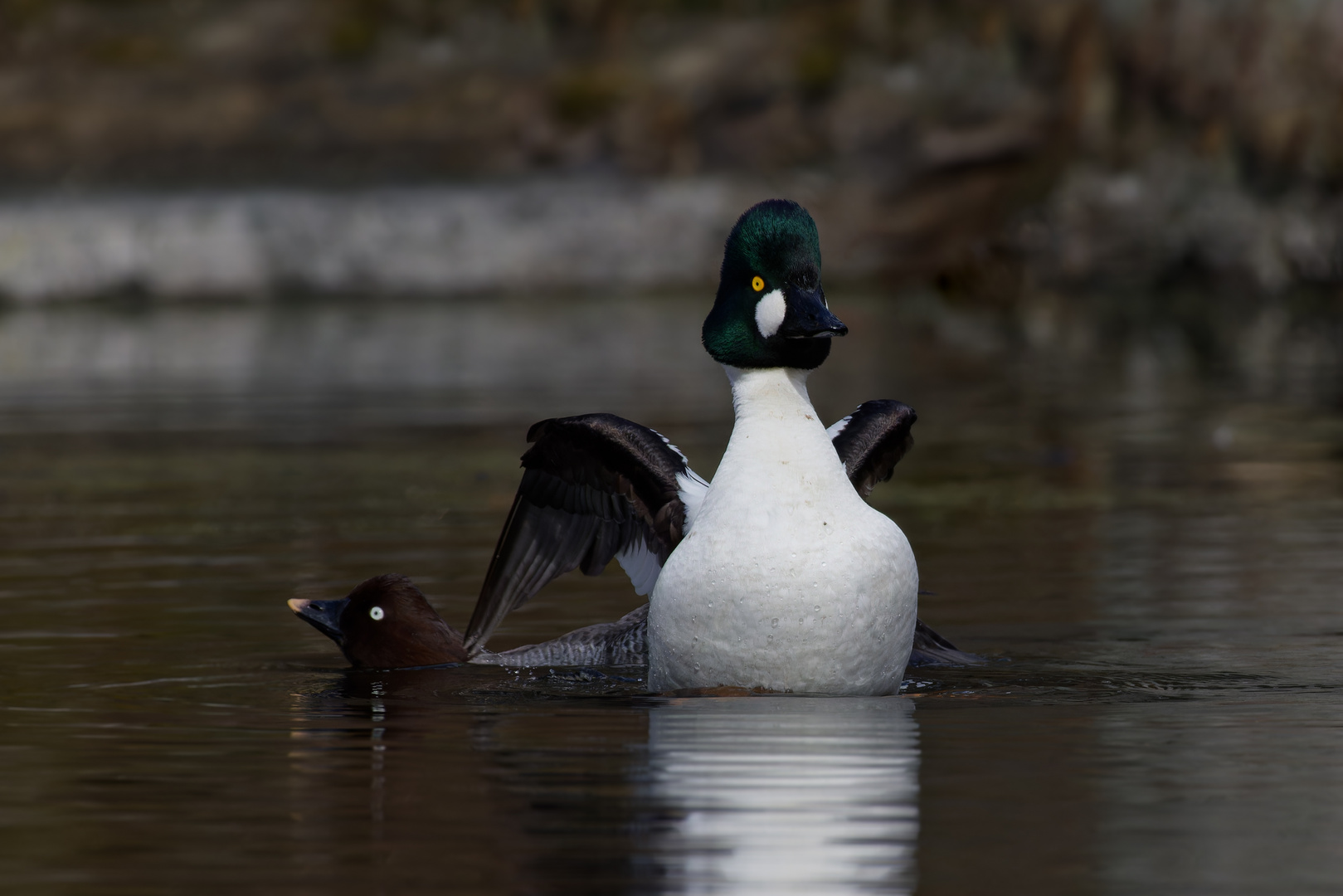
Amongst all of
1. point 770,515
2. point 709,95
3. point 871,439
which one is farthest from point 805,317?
Answer: point 709,95

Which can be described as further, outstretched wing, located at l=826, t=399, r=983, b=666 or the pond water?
outstretched wing, located at l=826, t=399, r=983, b=666

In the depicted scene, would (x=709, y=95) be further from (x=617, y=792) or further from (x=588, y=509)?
(x=617, y=792)

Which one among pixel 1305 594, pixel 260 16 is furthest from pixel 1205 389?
pixel 260 16

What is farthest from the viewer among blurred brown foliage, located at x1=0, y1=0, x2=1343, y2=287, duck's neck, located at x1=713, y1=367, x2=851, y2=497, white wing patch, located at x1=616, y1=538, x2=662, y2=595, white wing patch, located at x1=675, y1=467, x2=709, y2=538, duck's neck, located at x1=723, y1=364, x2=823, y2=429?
blurred brown foliage, located at x1=0, y1=0, x2=1343, y2=287

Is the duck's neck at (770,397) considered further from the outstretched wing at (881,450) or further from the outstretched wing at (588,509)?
the outstretched wing at (881,450)

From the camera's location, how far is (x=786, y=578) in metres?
6.00

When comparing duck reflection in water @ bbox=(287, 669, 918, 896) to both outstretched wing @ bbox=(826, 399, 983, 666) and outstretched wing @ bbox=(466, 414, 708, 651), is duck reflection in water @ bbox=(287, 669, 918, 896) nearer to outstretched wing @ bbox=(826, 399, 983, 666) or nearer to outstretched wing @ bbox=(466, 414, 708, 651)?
outstretched wing @ bbox=(466, 414, 708, 651)

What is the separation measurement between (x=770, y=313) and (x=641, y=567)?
134 cm

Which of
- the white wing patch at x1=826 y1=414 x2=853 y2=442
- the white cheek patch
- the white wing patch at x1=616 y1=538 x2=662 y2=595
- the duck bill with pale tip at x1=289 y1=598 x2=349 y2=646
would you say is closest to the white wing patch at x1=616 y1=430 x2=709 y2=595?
the white wing patch at x1=616 y1=538 x2=662 y2=595

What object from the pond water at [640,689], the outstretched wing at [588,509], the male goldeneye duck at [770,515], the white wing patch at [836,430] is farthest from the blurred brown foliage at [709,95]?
the male goldeneye duck at [770,515]

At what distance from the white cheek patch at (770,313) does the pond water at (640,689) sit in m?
1.09

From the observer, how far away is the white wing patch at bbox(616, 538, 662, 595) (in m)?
7.29

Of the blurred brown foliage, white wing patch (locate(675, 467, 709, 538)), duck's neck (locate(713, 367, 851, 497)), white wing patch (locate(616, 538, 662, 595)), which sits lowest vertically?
white wing patch (locate(616, 538, 662, 595))

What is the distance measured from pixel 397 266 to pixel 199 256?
3.24 metres
